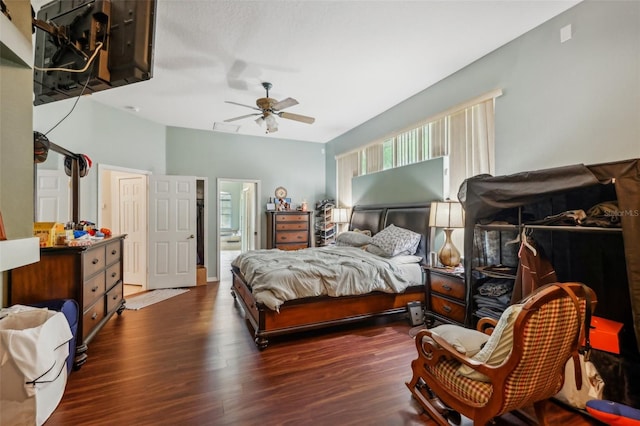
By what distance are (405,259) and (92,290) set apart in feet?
11.0

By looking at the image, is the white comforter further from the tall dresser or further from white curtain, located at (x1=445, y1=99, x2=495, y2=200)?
the tall dresser

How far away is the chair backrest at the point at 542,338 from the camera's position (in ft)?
4.26

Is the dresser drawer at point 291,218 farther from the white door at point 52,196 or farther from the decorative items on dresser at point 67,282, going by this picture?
the decorative items on dresser at point 67,282

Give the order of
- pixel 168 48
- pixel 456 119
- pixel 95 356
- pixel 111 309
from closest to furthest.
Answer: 1. pixel 95 356
2. pixel 168 48
3. pixel 111 309
4. pixel 456 119

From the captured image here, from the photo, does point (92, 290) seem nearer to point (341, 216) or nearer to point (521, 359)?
point (521, 359)

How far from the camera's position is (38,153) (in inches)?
91.2

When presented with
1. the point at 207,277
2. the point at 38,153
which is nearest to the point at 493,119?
the point at 38,153

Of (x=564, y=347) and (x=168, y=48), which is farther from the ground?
(x=168, y=48)

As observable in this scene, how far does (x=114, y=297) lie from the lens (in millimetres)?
3309

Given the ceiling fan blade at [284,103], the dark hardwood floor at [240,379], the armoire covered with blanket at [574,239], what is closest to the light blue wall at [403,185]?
the armoire covered with blanket at [574,239]

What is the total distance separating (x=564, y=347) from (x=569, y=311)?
226 mm

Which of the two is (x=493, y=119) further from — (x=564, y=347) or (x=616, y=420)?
(x=616, y=420)

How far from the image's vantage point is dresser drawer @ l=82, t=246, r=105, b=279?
2.42 m

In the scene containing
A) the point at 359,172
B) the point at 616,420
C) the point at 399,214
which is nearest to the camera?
the point at 616,420
